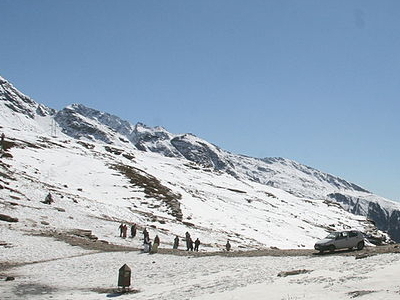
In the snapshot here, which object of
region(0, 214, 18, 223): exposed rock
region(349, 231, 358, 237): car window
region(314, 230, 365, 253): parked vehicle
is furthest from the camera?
region(0, 214, 18, 223): exposed rock

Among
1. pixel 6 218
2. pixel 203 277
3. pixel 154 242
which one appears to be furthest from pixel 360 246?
pixel 6 218

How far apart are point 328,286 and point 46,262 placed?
23.2m

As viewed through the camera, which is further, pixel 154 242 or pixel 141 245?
pixel 141 245

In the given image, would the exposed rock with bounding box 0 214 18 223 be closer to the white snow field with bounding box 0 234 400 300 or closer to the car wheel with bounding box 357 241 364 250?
the white snow field with bounding box 0 234 400 300

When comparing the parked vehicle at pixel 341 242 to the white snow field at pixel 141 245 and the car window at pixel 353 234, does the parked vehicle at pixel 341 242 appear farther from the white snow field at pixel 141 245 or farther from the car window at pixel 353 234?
the white snow field at pixel 141 245

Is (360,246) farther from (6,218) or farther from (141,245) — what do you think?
(6,218)

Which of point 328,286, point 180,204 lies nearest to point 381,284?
point 328,286

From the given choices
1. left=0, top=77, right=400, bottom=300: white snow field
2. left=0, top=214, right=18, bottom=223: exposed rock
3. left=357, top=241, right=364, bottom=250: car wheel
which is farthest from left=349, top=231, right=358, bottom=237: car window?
left=0, top=214, right=18, bottom=223: exposed rock

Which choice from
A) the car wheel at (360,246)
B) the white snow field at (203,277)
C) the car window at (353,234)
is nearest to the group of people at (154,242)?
the white snow field at (203,277)

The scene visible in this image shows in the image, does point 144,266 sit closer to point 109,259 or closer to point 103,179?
→ point 109,259

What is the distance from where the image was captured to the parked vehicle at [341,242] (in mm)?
29656

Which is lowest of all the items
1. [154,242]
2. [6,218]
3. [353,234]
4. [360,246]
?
[360,246]

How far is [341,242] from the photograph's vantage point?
98.0 feet

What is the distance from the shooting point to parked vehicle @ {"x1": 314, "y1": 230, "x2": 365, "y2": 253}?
29656 millimetres
